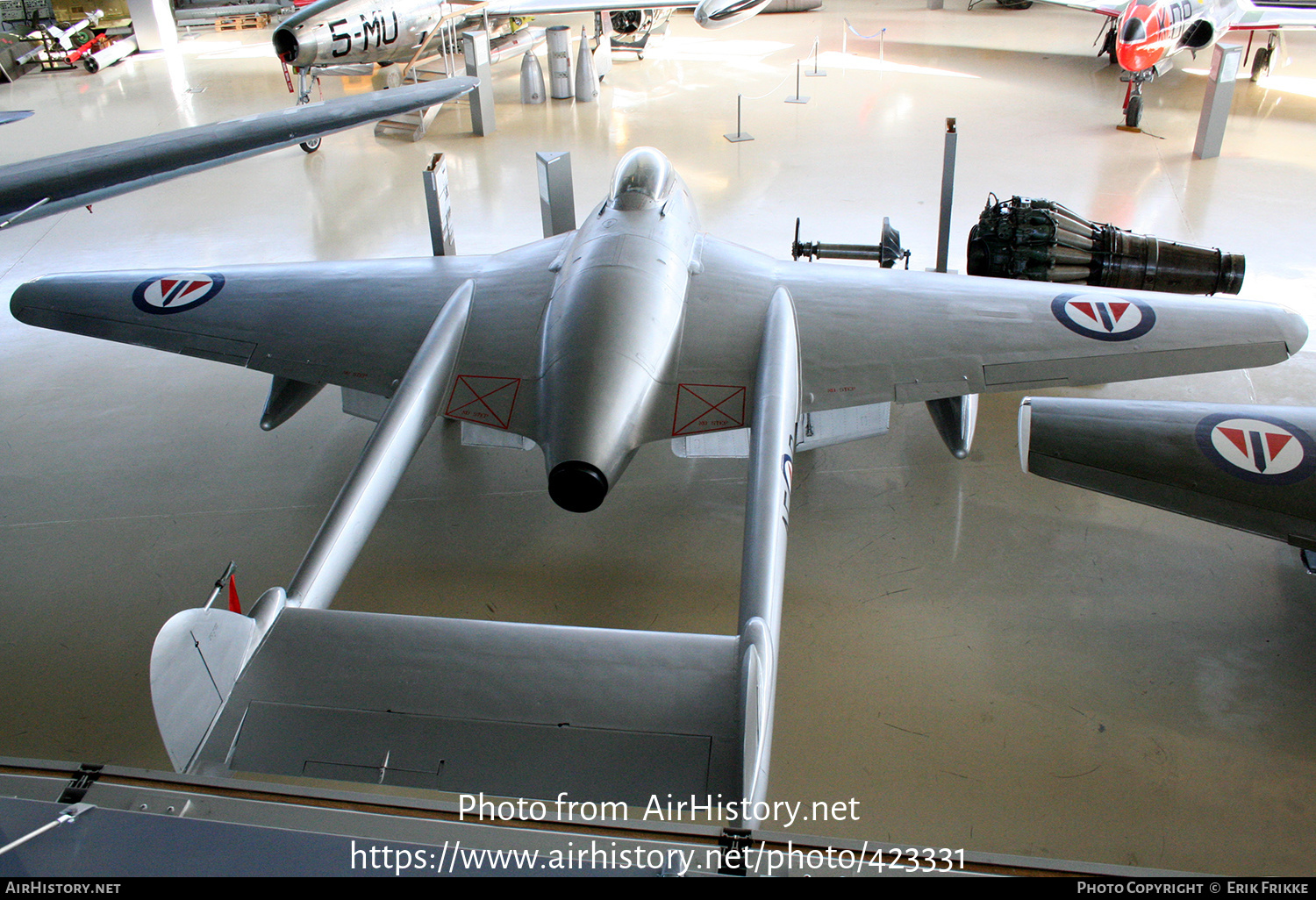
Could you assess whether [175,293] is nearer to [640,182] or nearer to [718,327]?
[640,182]

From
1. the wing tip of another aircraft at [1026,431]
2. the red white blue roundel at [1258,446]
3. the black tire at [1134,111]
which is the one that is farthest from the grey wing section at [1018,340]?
the black tire at [1134,111]

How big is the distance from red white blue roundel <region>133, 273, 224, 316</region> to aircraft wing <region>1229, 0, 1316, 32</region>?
1862 centimetres

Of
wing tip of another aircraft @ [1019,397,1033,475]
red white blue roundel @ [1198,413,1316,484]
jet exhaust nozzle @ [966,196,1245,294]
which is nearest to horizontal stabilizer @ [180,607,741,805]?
wing tip of another aircraft @ [1019,397,1033,475]

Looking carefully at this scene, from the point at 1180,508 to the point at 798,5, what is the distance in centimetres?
2573

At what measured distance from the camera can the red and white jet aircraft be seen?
614 inches

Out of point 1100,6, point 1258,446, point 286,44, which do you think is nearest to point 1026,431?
point 1258,446

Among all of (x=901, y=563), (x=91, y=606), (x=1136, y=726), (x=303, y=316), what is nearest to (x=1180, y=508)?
(x=1136, y=726)

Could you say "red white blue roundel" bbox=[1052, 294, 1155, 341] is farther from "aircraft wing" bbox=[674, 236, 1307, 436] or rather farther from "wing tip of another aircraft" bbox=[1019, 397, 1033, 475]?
"wing tip of another aircraft" bbox=[1019, 397, 1033, 475]

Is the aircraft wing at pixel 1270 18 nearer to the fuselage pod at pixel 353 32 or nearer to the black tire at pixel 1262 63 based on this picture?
the black tire at pixel 1262 63

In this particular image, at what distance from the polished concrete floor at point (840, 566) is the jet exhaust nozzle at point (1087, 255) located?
1.03m

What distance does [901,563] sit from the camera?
6.66 m

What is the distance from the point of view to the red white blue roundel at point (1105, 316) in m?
6.68

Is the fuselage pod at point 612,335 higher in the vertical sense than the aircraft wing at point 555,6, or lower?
lower

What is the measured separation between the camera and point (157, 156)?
7652 millimetres
